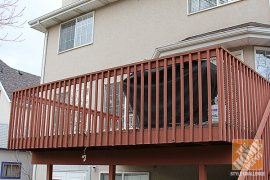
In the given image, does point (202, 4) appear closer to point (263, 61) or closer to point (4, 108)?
point (263, 61)

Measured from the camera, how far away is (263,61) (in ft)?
26.4

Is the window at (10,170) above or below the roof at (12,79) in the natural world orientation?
below

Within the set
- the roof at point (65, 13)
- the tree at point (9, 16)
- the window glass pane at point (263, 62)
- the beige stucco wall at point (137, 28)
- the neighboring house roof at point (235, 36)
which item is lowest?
the window glass pane at point (263, 62)

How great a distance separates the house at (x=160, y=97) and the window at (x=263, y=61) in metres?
0.03

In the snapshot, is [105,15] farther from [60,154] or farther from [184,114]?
[184,114]

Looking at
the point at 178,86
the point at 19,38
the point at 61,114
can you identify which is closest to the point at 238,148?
the point at 178,86

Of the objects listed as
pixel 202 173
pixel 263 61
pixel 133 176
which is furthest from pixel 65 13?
pixel 202 173

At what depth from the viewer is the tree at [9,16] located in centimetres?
798

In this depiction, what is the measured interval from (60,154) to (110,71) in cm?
241

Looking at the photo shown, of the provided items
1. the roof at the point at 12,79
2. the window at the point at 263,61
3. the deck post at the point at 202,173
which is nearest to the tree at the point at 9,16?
the deck post at the point at 202,173

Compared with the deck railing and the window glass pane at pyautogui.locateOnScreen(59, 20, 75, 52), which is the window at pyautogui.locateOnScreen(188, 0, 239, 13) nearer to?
the deck railing

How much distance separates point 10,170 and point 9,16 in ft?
37.6

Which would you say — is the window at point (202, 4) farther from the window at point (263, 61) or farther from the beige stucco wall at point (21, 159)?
the beige stucco wall at point (21, 159)

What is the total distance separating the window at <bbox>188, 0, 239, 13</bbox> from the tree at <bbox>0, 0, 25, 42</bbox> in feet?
14.8
